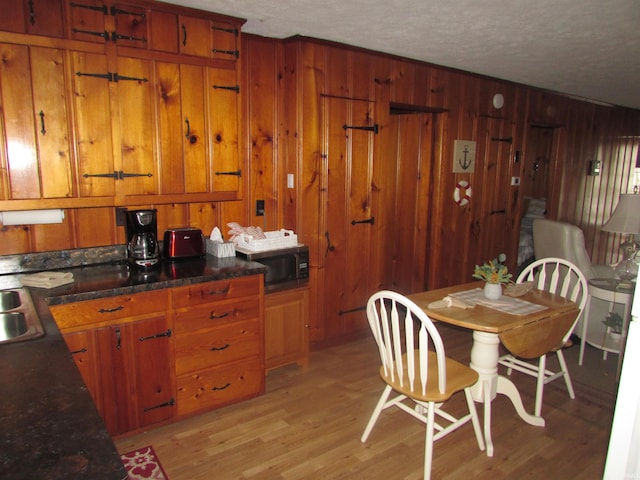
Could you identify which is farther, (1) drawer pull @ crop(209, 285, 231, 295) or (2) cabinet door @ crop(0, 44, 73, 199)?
(1) drawer pull @ crop(209, 285, 231, 295)

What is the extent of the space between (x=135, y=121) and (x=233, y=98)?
0.61 meters

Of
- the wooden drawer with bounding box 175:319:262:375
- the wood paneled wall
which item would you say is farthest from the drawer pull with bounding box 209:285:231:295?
the wood paneled wall

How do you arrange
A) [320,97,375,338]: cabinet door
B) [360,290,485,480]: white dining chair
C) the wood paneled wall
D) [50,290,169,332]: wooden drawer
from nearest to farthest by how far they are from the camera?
[360,290,485,480]: white dining chair → [50,290,169,332]: wooden drawer → the wood paneled wall → [320,97,375,338]: cabinet door

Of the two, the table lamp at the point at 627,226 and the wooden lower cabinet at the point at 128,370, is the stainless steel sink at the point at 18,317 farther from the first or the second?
the table lamp at the point at 627,226

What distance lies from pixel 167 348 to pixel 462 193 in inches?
129

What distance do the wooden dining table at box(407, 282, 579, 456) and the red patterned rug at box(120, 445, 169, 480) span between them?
154cm

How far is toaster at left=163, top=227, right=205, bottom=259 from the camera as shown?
2709 mm

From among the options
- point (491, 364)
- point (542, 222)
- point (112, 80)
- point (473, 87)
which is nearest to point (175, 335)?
point (112, 80)

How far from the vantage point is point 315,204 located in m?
3.44

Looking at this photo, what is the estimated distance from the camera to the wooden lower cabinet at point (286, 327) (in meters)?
2.97

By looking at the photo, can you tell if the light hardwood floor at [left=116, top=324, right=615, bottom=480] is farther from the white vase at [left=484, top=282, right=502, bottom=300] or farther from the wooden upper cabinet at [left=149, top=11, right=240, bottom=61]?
the wooden upper cabinet at [left=149, top=11, right=240, bottom=61]

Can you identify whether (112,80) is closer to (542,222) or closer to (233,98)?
(233,98)

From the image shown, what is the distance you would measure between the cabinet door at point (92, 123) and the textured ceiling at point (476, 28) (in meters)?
0.58

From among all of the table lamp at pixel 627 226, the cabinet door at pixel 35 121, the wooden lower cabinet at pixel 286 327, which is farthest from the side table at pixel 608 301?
the cabinet door at pixel 35 121
